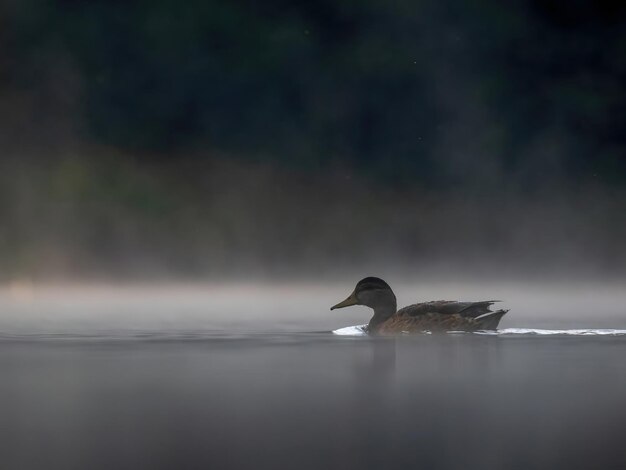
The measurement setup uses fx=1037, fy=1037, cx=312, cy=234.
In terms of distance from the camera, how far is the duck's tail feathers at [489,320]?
15.6m

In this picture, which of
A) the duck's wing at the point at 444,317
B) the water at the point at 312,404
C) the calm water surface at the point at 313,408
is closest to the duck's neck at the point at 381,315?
the duck's wing at the point at 444,317

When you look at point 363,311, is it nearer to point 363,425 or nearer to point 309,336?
point 309,336

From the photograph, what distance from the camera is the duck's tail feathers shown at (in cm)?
1555

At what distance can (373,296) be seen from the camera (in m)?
17.2

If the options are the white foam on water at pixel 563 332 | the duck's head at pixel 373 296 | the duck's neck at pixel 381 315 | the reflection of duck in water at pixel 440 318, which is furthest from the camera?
the duck's head at pixel 373 296

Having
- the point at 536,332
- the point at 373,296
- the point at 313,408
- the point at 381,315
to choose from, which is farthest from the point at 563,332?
the point at 313,408

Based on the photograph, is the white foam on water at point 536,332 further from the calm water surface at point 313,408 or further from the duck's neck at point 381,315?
the calm water surface at point 313,408

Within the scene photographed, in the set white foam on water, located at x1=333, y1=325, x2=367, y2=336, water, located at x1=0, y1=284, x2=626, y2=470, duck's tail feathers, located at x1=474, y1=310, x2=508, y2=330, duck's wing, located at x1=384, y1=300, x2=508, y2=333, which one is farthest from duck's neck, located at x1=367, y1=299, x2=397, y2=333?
water, located at x1=0, y1=284, x2=626, y2=470

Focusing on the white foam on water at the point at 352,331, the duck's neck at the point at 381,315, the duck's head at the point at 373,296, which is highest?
the duck's head at the point at 373,296

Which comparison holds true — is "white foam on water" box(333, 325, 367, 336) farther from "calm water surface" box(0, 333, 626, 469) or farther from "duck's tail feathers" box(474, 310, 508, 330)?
"calm water surface" box(0, 333, 626, 469)

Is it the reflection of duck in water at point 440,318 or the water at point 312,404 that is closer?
the water at point 312,404

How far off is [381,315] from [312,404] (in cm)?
948

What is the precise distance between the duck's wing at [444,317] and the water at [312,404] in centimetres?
153

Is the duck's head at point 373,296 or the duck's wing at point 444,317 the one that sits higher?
the duck's head at point 373,296
